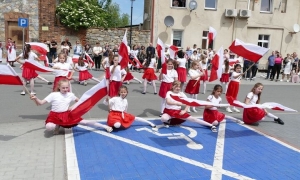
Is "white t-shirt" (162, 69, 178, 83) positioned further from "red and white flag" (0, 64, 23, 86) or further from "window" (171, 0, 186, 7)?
"window" (171, 0, 186, 7)

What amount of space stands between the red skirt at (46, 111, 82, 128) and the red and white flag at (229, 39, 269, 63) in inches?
193

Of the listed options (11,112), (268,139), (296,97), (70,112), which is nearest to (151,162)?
(70,112)

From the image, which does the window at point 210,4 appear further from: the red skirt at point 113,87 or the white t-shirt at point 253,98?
the red skirt at point 113,87

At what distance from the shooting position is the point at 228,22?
77.6 ft

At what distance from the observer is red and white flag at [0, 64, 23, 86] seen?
560 cm

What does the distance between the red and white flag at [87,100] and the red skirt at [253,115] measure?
391 cm

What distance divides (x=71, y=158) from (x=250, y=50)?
5.65 metres

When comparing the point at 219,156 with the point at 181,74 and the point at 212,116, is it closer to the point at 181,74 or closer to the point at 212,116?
the point at 212,116

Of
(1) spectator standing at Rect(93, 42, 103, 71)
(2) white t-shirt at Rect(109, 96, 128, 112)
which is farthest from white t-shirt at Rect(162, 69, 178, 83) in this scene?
(1) spectator standing at Rect(93, 42, 103, 71)

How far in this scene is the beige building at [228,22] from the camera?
22906 millimetres

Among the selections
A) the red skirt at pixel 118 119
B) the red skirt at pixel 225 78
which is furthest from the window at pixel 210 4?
the red skirt at pixel 118 119

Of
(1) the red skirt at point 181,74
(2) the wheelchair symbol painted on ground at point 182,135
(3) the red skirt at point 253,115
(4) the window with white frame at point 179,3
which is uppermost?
(4) the window with white frame at point 179,3

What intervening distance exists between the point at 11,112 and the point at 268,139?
6.75m

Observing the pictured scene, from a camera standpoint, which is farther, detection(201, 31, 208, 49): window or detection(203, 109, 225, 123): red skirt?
detection(201, 31, 208, 49): window
